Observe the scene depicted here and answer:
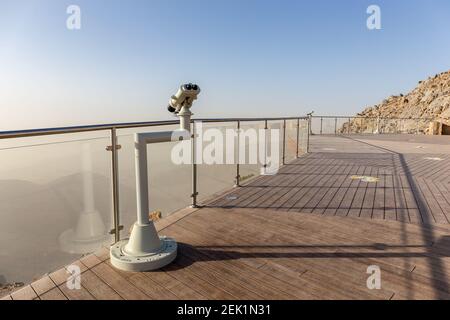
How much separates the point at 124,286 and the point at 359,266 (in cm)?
181

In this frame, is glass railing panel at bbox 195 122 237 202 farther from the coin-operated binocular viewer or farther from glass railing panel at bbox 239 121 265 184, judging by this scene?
the coin-operated binocular viewer

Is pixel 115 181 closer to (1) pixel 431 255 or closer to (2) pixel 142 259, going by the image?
(2) pixel 142 259

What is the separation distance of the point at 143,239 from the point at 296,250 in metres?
1.35

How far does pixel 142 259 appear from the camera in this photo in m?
2.28

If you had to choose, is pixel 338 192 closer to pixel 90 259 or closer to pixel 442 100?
pixel 90 259

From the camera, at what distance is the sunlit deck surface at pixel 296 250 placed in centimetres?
199

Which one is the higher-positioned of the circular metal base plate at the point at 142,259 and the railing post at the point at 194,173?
the railing post at the point at 194,173

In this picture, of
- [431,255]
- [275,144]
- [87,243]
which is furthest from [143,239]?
[87,243]

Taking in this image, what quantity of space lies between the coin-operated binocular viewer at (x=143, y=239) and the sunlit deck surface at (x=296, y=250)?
0.24 feet

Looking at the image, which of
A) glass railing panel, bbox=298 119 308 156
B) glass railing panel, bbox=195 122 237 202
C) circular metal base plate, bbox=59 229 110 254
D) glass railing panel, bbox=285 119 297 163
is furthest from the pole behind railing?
glass railing panel, bbox=298 119 308 156

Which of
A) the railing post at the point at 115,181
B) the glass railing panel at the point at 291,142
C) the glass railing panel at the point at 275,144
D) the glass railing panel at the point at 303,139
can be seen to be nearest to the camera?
the railing post at the point at 115,181

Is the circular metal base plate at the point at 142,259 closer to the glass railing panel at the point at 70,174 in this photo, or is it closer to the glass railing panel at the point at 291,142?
the glass railing panel at the point at 70,174

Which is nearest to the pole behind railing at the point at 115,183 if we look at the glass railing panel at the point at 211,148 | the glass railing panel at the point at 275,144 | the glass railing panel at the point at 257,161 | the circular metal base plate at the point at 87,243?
the circular metal base plate at the point at 87,243
